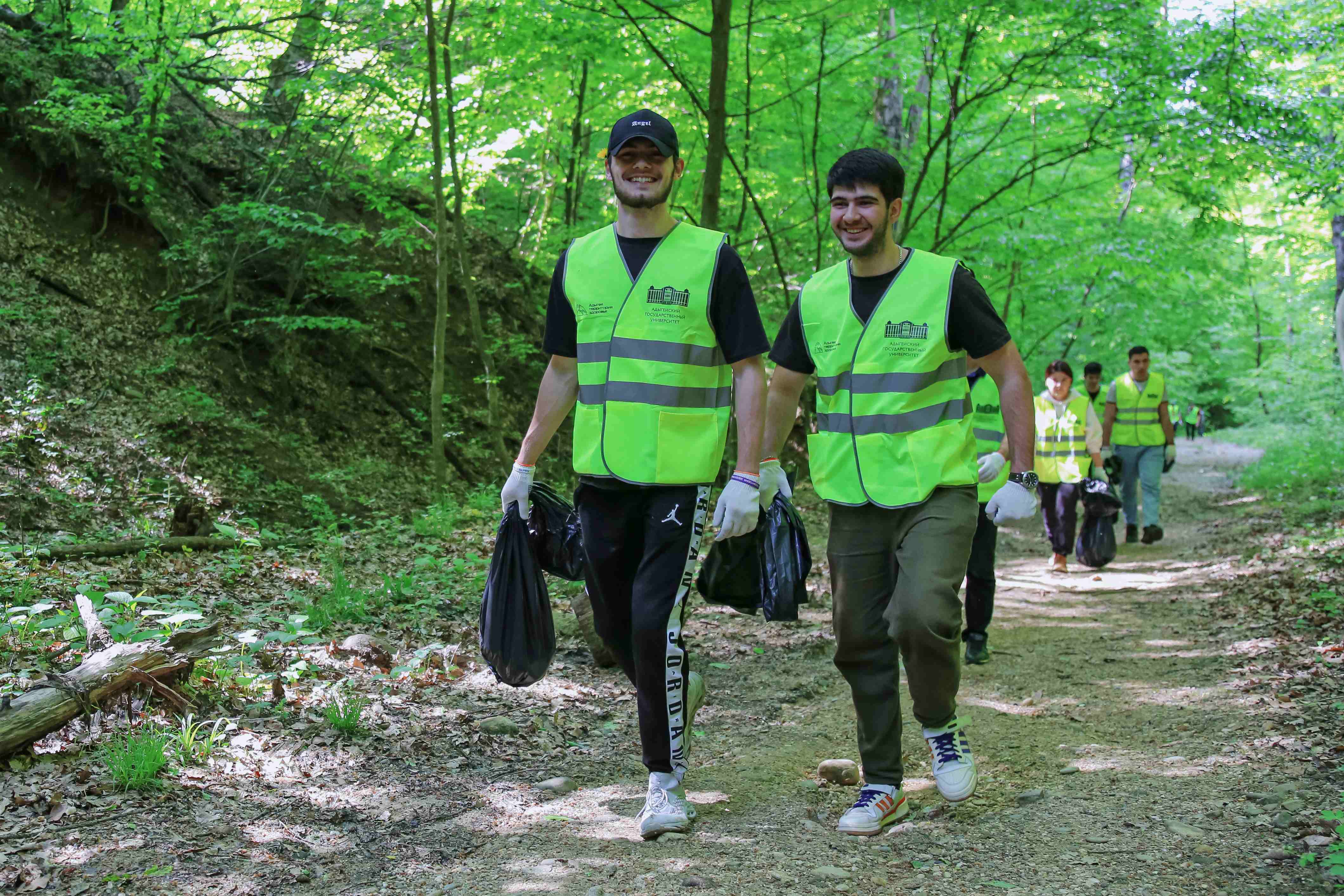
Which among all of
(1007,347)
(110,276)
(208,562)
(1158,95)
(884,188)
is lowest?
(208,562)

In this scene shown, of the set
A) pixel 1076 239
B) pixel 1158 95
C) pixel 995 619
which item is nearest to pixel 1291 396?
pixel 1076 239

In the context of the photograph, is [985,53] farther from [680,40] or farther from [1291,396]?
[1291,396]

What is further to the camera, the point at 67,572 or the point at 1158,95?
the point at 1158,95

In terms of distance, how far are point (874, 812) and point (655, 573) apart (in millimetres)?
1115

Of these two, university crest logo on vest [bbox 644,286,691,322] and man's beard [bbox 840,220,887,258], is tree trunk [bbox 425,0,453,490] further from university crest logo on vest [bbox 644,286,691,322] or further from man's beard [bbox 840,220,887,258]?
man's beard [bbox 840,220,887,258]

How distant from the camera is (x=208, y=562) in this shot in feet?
22.7

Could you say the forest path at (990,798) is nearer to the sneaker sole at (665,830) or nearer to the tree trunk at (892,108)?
the sneaker sole at (665,830)

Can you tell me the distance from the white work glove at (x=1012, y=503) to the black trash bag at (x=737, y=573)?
2.88ft

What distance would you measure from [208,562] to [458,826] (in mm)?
4144

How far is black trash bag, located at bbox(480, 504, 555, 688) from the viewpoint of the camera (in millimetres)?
3818

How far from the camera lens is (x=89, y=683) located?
390 cm

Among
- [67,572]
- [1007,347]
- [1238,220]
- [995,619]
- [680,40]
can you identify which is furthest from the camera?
[1238,220]

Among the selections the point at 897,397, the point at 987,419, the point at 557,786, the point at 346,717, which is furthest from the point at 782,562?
the point at 987,419

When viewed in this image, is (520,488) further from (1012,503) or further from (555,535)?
(1012,503)
